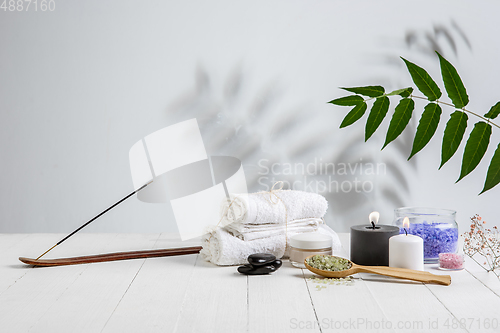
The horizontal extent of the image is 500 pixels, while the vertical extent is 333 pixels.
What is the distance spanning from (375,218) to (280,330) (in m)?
0.54

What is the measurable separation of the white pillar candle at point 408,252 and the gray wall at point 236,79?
0.63 m

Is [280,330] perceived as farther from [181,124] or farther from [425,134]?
[181,124]

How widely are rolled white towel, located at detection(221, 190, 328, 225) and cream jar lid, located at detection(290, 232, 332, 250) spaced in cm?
8

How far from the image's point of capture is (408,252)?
1.10 m

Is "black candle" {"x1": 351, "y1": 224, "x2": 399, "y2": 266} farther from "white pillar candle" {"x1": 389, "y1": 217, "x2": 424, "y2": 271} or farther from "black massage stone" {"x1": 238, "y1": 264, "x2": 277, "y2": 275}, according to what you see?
"black massage stone" {"x1": 238, "y1": 264, "x2": 277, "y2": 275}

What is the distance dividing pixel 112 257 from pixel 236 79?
31.6 inches

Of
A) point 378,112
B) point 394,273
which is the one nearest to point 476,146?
point 378,112

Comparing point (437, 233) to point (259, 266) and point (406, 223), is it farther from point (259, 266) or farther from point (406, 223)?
point (259, 266)

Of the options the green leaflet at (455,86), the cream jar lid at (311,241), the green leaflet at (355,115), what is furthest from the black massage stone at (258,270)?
the green leaflet at (455,86)

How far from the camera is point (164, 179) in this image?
5.72 feet

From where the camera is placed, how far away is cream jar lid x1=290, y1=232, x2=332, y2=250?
3.86 feet

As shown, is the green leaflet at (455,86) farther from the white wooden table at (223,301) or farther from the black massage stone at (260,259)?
the black massage stone at (260,259)

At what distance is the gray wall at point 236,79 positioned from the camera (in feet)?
5.65

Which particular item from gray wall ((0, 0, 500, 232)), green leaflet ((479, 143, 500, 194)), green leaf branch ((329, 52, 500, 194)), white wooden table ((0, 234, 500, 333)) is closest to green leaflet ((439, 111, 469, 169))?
green leaf branch ((329, 52, 500, 194))
